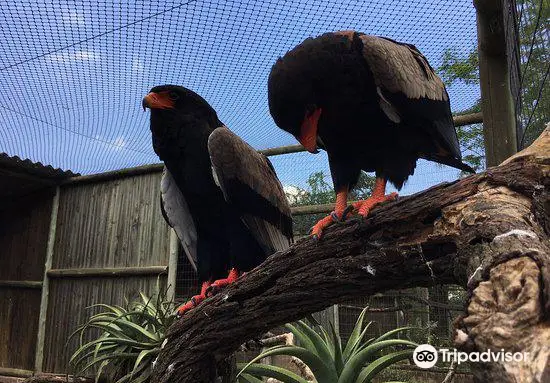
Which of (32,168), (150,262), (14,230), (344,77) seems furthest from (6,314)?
(344,77)

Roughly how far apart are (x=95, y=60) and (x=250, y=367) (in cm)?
405

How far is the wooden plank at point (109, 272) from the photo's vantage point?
625cm

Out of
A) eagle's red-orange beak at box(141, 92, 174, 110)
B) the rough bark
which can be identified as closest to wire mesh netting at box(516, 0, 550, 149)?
the rough bark

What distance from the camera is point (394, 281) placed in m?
1.62

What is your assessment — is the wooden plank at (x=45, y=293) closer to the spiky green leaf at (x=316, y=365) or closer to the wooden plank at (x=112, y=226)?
the wooden plank at (x=112, y=226)

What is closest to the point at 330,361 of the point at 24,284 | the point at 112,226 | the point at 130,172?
the point at 130,172

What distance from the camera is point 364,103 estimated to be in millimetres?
2283

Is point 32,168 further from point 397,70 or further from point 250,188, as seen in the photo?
point 397,70

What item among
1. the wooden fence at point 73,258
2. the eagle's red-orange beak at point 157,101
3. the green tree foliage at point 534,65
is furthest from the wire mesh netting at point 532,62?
the wooden fence at point 73,258

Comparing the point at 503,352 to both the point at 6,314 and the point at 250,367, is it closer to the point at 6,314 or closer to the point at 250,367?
the point at 250,367

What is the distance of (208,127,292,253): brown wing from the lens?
3252 millimetres

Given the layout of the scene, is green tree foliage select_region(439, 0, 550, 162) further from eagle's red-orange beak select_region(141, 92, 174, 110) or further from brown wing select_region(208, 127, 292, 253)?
eagle's red-orange beak select_region(141, 92, 174, 110)

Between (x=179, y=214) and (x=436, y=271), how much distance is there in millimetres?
2545

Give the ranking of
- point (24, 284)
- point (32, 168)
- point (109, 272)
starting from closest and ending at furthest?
point (109, 272) < point (32, 168) < point (24, 284)
